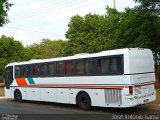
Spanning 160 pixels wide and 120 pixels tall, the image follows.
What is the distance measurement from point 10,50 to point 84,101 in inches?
1158

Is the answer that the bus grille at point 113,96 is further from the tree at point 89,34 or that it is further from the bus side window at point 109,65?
the tree at point 89,34

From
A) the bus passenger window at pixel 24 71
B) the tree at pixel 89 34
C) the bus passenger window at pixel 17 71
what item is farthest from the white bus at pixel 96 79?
the tree at pixel 89 34

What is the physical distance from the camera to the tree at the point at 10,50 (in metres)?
45.6

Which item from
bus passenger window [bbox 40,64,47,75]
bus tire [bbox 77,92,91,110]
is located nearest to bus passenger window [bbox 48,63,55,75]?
bus passenger window [bbox 40,64,47,75]

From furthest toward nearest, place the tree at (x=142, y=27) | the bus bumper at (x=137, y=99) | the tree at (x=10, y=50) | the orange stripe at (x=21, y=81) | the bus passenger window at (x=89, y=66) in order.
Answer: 1. the tree at (x=10, y=50)
2. the tree at (x=142, y=27)
3. the orange stripe at (x=21, y=81)
4. the bus passenger window at (x=89, y=66)
5. the bus bumper at (x=137, y=99)

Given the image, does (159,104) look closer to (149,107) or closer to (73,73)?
(149,107)

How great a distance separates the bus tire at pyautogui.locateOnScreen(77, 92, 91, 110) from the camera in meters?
18.5

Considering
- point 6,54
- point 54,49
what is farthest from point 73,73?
point 54,49

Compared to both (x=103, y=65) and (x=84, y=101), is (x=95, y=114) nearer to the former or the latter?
(x=84, y=101)

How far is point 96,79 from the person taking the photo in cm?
1803

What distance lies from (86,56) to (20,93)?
7.35 m

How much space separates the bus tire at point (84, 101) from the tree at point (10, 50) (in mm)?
26886

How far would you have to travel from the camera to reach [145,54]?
1750 centimetres

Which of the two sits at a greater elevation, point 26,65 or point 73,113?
point 26,65
